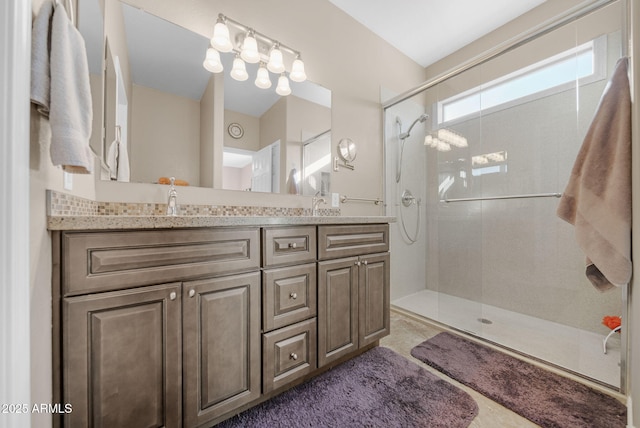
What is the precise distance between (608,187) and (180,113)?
6.43 feet

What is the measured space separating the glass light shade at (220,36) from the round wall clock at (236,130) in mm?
443

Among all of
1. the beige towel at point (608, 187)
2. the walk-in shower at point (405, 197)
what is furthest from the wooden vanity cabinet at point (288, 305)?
the walk-in shower at point (405, 197)

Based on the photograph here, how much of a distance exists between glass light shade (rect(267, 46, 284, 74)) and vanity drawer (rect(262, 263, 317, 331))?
1.39 m

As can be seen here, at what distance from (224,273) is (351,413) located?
2.84ft

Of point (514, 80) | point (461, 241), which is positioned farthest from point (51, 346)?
point (514, 80)

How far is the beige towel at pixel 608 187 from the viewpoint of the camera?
0.83 m

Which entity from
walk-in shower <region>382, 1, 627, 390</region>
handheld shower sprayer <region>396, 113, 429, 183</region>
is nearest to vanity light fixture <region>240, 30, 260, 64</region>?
walk-in shower <region>382, 1, 627, 390</region>

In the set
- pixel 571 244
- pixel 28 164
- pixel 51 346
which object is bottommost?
pixel 51 346

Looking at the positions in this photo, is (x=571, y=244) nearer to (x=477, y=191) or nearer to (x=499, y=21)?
(x=477, y=191)

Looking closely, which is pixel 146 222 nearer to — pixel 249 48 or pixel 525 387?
pixel 249 48

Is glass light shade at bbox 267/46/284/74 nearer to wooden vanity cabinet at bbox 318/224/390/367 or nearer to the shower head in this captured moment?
wooden vanity cabinet at bbox 318/224/390/367

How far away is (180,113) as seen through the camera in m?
1.42

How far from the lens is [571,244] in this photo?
1.95 meters

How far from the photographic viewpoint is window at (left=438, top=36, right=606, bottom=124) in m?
1.87
